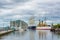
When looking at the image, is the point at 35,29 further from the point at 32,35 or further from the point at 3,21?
the point at 3,21

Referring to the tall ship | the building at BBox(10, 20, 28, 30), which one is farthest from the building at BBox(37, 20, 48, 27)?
the building at BBox(10, 20, 28, 30)

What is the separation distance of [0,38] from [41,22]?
1.27 metres

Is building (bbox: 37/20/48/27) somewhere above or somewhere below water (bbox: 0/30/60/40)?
above

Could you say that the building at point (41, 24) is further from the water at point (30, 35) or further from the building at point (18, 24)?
the building at point (18, 24)

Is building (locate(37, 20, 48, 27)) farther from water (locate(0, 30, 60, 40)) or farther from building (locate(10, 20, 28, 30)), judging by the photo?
building (locate(10, 20, 28, 30))

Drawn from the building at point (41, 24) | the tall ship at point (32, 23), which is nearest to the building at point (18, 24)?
the tall ship at point (32, 23)

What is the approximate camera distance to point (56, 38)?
224 inches

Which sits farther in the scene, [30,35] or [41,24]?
[30,35]

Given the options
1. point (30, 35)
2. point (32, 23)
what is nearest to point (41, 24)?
point (32, 23)

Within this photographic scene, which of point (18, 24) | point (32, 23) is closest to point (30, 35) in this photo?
point (32, 23)

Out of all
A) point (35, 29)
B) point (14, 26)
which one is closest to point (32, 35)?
point (35, 29)

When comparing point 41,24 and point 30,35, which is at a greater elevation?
point 41,24

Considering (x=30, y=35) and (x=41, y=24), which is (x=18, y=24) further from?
(x=41, y=24)

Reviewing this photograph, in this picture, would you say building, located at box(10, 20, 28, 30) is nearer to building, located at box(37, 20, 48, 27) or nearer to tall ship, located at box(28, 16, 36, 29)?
tall ship, located at box(28, 16, 36, 29)
